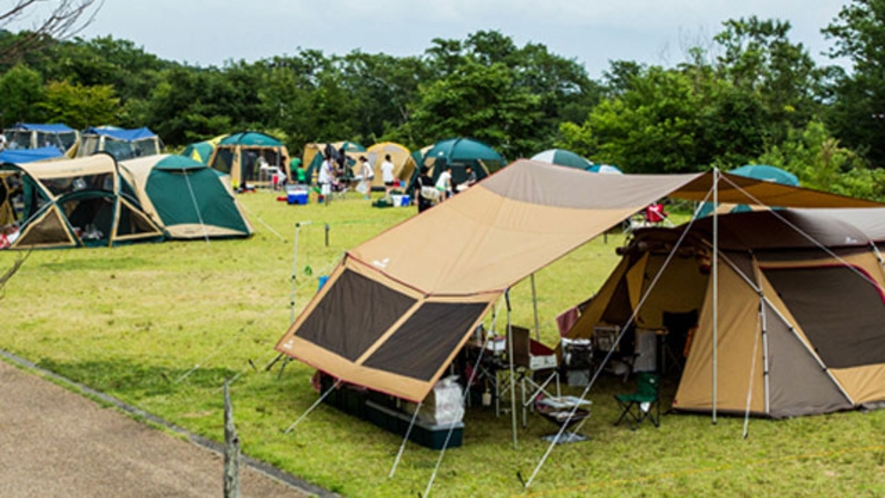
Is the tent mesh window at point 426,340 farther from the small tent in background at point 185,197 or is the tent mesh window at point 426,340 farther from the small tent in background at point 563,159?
the small tent in background at point 563,159

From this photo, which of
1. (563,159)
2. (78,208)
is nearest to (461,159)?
(563,159)

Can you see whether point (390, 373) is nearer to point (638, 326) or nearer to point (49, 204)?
point (638, 326)

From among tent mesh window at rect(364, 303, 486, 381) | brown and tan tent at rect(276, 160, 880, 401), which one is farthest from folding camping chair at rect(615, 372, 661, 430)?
tent mesh window at rect(364, 303, 486, 381)

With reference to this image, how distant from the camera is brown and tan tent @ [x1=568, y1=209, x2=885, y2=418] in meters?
8.09

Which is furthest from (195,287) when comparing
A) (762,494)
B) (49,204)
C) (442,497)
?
(762,494)

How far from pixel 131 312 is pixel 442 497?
750 cm

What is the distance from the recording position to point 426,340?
24.8 ft

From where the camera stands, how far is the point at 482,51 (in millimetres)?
57438

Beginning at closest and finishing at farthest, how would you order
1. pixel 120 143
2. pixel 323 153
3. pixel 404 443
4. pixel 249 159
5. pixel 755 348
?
1. pixel 404 443
2. pixel 755 348
3. pixel 249 159
4. pixel 323 153
5. pixel 120 143

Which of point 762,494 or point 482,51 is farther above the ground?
point 482,51

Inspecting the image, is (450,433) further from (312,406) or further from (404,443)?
(312,406)

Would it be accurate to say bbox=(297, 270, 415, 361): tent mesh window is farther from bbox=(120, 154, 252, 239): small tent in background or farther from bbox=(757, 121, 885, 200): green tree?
bbox=(757, 121, 885, 200): green tree

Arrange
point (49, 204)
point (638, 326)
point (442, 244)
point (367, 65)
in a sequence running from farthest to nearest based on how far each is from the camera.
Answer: point (367, 65), point (49, 204), point (638, 326), point (442, 244)

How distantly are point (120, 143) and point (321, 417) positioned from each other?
31.8 m
